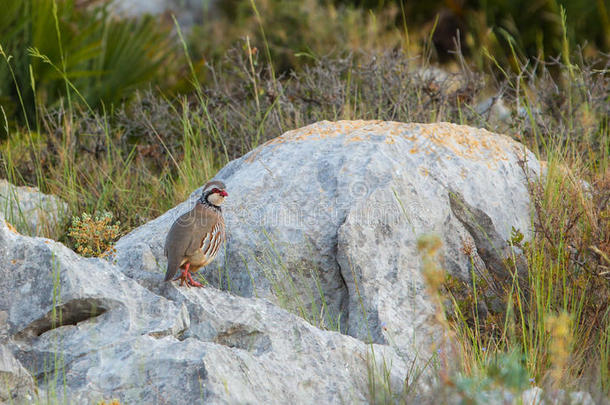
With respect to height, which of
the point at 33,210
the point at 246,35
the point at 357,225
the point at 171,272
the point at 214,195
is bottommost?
the point at 33,210

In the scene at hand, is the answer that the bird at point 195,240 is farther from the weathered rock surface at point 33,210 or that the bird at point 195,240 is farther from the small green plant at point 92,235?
the weathered rock surface at point 33,210

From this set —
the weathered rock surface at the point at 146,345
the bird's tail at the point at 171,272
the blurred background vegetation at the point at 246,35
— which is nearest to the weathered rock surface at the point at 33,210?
the blurred background vegetation at the point at 246,35

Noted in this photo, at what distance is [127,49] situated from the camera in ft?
26.9

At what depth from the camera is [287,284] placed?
3.89m

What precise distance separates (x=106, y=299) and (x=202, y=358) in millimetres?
527

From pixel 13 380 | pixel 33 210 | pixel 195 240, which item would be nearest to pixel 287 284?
pixel 195 240

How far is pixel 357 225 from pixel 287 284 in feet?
1.51

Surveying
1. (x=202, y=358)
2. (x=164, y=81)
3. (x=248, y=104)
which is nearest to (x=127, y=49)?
(x=164, y=81)

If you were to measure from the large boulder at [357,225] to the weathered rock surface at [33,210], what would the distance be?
1.20 metres

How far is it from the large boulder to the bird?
15 centimetres

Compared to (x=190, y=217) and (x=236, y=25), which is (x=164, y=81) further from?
(x=190, y=217)

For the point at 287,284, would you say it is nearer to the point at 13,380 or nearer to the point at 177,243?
the point at 177,243

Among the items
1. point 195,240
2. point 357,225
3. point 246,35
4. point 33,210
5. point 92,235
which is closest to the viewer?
point 195,240

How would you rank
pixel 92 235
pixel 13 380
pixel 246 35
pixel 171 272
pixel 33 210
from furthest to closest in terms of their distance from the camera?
pixel 246 35 < pixel 33 210 < pixel 92 235 < pixel 171 272 < pixel 13 380
